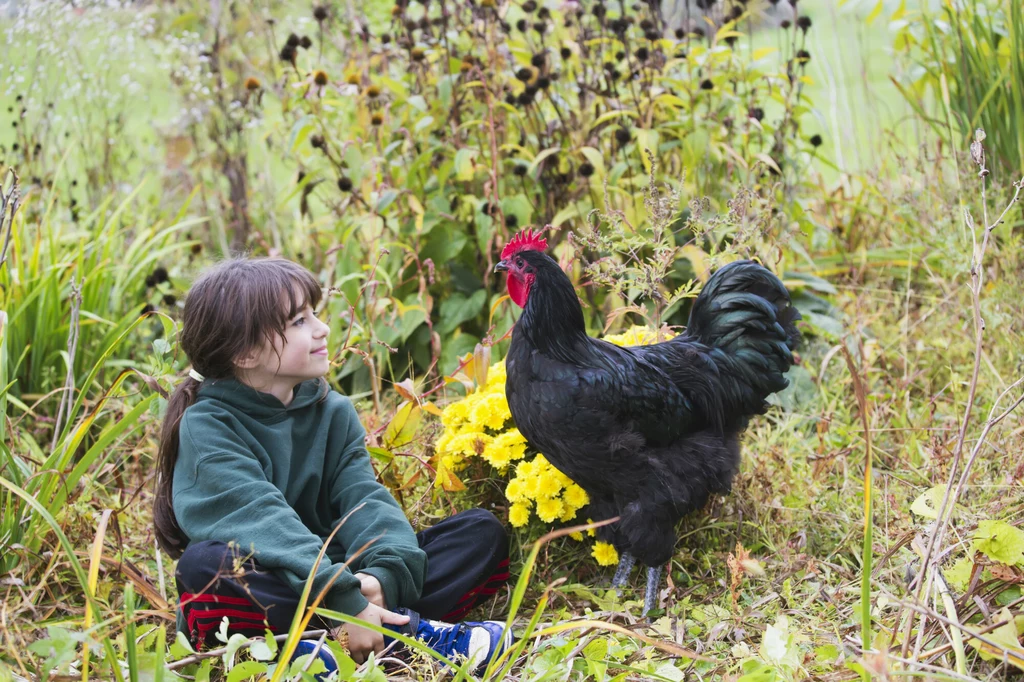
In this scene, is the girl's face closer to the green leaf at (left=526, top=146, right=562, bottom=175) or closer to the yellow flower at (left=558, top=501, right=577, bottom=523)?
the yellow flower at (left=558, top=501, right=577, bottom=523)

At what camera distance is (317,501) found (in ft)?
8.57

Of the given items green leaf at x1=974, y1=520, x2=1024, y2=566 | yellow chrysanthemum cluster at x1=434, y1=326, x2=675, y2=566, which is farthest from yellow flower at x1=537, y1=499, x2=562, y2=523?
green leaf at x1=974, y1=520, x2=1024, y2=566

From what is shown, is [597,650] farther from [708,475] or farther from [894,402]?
[894,402]

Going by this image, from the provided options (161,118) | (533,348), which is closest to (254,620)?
(533,348)

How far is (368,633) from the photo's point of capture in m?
2.24

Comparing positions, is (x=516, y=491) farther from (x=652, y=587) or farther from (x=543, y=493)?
(x=652, y=587)

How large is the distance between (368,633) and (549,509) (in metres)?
0.70

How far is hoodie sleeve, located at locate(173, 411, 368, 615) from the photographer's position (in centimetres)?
219

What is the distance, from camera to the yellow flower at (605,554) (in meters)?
2.75

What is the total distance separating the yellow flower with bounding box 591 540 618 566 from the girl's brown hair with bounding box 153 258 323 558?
45.8 inches

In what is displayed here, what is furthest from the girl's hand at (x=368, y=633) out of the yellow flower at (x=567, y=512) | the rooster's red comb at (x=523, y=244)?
the rooster's red comb at (x=523, y=244)

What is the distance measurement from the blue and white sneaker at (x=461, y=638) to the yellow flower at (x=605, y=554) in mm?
444

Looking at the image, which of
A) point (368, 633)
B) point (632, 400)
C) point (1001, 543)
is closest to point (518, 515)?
point (632, 400)

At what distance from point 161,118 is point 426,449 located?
5.77 m
